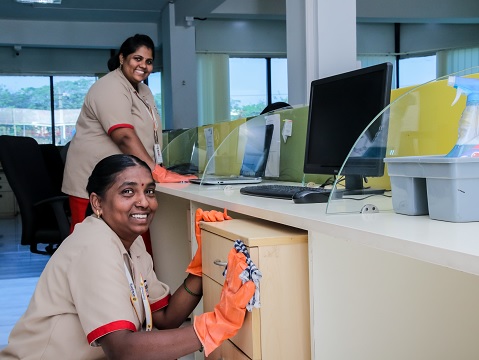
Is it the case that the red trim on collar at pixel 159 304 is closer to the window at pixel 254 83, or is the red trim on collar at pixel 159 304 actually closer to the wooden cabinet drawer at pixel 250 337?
the wooden cabinet drawer at pixel 250 337

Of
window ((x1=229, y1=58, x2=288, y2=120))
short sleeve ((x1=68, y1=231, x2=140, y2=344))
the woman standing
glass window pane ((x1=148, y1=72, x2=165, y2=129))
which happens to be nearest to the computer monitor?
short sleeve ((x1=68, y1=231, x2=140, y2=344))

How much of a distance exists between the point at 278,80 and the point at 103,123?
26.1ft

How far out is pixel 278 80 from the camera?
35.4 ft

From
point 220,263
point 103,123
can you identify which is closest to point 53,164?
point 103,123

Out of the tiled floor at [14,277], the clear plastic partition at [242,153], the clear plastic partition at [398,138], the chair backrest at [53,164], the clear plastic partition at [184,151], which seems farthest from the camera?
the chair backrest at [53,164]

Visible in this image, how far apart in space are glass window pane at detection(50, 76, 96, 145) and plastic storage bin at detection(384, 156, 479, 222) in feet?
32.1

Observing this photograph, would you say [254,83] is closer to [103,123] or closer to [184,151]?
[184,151]

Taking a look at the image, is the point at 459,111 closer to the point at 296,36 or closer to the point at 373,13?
the point at 296,36

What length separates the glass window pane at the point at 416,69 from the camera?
1017 centimetres

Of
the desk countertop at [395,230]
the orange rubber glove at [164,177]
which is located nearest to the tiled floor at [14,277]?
the orange rubber glove at [164,177]

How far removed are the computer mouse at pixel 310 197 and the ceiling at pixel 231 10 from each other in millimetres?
5846

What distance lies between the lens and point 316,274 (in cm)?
153

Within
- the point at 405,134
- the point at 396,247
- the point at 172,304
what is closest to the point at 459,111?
the point at 405,134

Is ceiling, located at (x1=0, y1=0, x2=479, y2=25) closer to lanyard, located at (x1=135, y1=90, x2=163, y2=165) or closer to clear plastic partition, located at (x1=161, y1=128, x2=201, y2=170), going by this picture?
clear plastic partition, located at (x1=161, y1=128, x2=201, y2=170)
